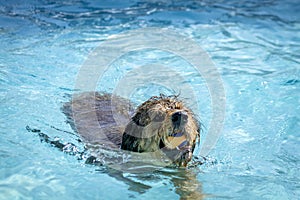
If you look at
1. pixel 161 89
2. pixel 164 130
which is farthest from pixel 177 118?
pixel 161 89

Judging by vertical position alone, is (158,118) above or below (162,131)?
above

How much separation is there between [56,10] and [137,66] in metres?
4.45

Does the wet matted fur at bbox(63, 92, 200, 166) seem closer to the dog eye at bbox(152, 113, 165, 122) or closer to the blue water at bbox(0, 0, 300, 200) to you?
the dog eye at bbox(152, 113, 165, 122)

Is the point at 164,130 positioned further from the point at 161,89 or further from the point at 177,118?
the point at 161,89

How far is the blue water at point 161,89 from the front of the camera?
4418 mm

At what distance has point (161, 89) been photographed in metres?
8.08

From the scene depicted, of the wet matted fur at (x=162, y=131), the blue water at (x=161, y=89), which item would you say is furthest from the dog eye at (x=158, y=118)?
the blue water at (x=161, y=89)

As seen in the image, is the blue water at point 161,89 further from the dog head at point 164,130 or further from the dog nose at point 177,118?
the dog nose at point 177,118

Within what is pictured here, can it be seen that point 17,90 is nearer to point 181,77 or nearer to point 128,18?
point 181,77

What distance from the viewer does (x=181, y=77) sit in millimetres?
8688

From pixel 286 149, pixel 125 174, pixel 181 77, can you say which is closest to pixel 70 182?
pixel 125 174

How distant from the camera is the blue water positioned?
4.42 metres

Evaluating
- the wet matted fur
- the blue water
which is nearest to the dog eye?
the wet matted fur

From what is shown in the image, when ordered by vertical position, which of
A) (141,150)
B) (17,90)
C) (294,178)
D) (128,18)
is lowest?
(294,178)
